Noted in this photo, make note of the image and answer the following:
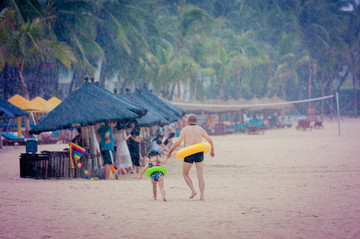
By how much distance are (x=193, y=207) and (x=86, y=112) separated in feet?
16.4

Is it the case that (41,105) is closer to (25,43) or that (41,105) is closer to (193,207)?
(25,43)

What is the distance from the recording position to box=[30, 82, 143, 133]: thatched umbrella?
1140cm

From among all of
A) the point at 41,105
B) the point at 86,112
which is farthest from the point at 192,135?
the point at 41,105

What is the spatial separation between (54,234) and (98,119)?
18.3ft

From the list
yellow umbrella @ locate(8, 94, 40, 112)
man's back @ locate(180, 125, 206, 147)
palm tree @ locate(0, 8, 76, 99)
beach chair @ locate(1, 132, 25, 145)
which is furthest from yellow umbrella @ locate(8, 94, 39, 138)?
man's back @ locate(180, 125, 206, 147)

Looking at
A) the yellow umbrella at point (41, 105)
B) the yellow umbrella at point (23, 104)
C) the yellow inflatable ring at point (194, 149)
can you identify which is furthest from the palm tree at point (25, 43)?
the yellow inflatable ring at point (194, 149)

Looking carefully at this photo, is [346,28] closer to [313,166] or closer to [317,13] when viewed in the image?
[317,13]

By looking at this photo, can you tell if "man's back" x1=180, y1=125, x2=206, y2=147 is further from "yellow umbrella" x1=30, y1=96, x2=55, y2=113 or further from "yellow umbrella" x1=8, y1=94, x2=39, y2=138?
"yellow umbrella" x1=30, y1=96, x2=55, y2=113

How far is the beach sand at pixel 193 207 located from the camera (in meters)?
6.08

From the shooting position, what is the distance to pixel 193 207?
7.71 meters

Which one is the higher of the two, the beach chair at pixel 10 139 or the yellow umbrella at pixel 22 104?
the yellow umbrella at pixel 22 104

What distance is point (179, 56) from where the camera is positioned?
44.4 metres

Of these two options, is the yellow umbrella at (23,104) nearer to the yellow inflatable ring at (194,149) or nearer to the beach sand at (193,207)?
the beach sand at (193,207)

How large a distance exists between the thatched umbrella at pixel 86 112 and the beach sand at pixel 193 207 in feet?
4.65
